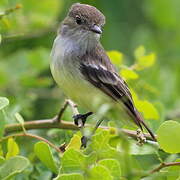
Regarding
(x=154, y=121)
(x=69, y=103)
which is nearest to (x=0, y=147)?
(x=69, y=103)

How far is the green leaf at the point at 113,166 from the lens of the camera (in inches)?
108

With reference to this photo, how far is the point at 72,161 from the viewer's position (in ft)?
9.23

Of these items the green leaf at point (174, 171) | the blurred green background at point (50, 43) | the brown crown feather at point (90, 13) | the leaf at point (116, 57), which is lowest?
the blurred green background at point (50, 43)

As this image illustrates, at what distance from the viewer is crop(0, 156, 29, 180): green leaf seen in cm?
271

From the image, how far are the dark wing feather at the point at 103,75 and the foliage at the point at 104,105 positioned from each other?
7 centimetres

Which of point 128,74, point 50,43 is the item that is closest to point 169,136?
point 128,74

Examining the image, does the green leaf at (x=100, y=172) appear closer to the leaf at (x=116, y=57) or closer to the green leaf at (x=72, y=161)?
the green leaf at (x=72, y=161)

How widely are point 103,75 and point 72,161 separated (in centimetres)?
144

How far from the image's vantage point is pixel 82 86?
399cm

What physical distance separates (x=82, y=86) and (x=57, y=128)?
1.34ft

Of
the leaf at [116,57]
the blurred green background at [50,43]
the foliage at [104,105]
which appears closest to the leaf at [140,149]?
the foliage at [104,105]

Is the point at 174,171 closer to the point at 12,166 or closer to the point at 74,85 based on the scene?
the point at 12,166

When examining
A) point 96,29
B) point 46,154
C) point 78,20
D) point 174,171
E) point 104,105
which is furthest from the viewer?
point 78,20

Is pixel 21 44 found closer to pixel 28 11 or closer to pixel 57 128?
pixel 28 11
